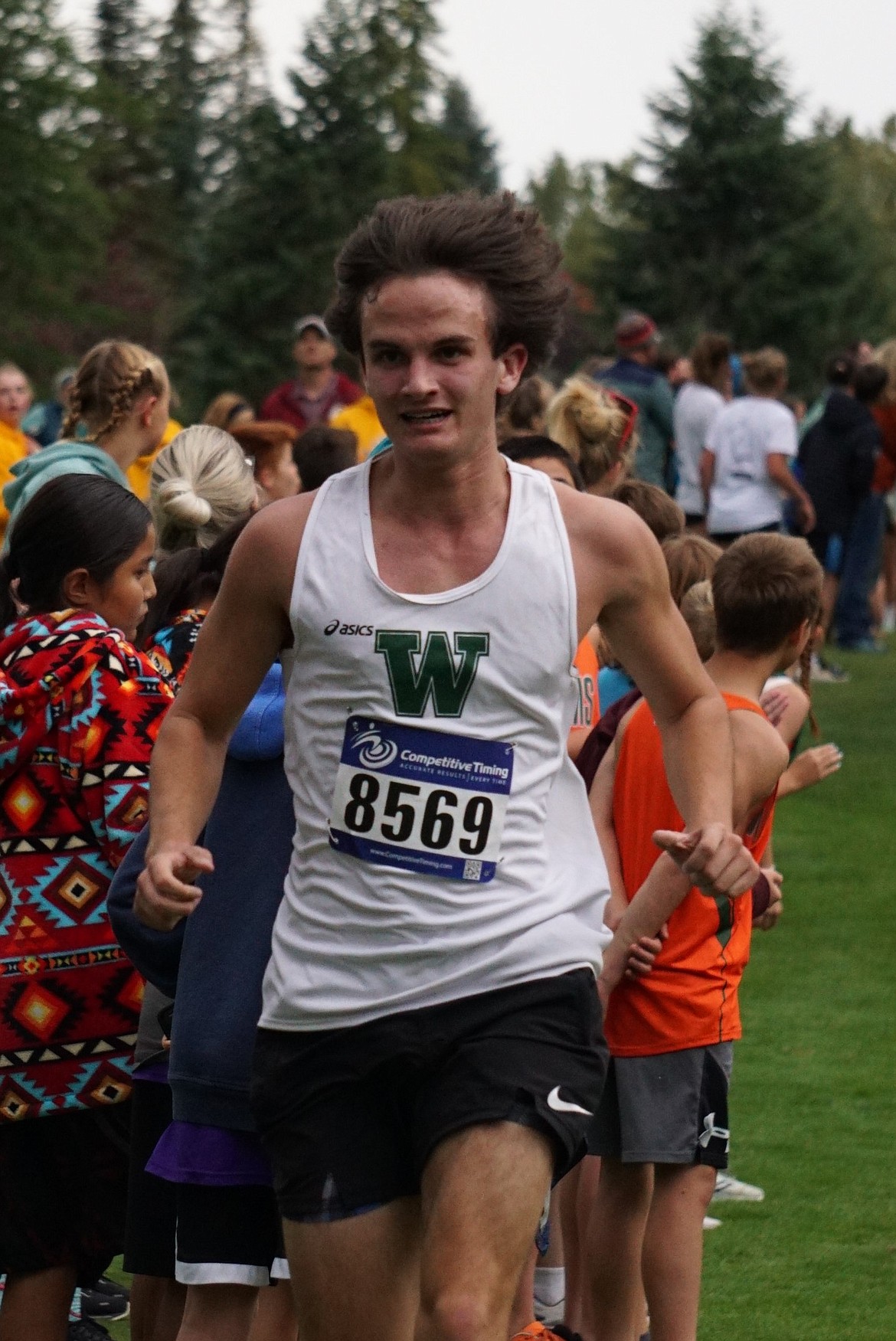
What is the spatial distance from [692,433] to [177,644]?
33.5ft

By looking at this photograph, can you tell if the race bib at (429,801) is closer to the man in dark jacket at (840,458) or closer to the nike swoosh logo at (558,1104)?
the nike swoosh logo at (558,1104)

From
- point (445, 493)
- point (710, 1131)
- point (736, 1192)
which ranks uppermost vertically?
point (445, 493)

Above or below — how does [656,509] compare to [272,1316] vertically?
above

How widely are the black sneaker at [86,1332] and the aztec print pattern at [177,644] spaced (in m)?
1.54

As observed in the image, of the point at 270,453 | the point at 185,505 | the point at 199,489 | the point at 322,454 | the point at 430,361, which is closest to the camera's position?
the point at 430,361

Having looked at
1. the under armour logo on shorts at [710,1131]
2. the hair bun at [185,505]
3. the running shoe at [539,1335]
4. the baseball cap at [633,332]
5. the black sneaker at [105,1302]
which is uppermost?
the baseball cap at [633,332]

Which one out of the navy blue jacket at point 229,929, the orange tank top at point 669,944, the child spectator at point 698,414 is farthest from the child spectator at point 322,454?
the child spectator at point 698,414

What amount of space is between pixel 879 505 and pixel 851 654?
53.5 inches

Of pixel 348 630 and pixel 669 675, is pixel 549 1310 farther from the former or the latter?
pixel 348 630

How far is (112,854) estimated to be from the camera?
13.7 feet

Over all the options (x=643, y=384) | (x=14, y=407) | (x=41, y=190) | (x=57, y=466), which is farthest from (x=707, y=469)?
(x=41, y=190)

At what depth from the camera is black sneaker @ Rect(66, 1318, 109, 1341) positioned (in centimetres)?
493

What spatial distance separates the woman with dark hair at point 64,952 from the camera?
418cm

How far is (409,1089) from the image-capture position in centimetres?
326
